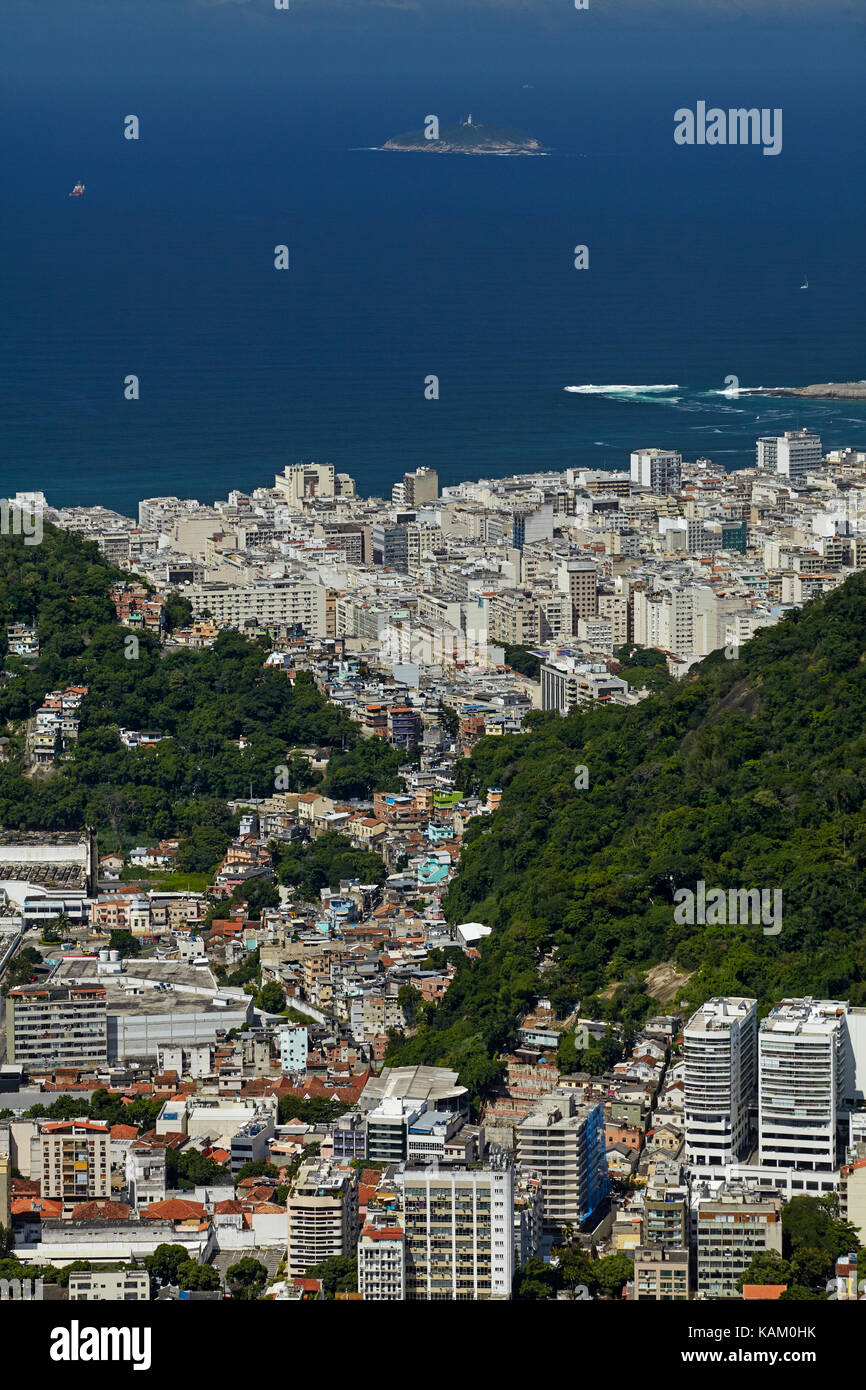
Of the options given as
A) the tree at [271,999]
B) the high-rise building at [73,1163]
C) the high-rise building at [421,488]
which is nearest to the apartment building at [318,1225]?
the high-rise building at [73,1163]

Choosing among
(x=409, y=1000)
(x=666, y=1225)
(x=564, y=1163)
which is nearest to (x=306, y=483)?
(x=409, y=1000)

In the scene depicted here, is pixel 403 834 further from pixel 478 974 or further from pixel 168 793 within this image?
pixel 478 974

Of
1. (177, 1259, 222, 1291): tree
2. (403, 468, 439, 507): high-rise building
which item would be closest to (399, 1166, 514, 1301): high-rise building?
(177, 1259, 222, 1291): tree

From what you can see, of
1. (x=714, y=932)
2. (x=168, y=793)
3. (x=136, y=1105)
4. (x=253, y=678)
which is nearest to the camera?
(x=136, y=1105)

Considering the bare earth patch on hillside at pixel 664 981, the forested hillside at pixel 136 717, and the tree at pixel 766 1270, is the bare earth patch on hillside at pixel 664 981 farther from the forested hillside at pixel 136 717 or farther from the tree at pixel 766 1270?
the forested hillside at pixel 136 717

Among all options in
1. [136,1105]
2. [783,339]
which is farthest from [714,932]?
[783,339]
